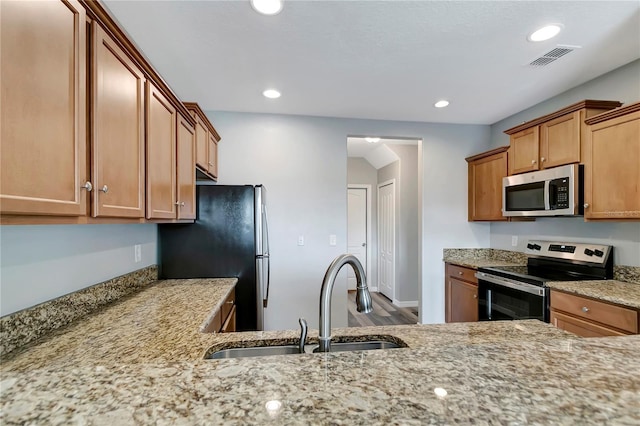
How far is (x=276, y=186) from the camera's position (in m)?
3.37

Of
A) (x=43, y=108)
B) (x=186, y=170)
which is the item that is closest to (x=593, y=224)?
(x=186, y=170)

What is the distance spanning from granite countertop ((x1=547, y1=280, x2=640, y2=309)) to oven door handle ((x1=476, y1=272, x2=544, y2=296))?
0.10 meters

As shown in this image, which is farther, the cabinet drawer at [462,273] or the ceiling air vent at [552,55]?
the cabinet drawer at [462,273]

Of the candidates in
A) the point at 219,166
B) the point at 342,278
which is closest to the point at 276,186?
the point at 219,166

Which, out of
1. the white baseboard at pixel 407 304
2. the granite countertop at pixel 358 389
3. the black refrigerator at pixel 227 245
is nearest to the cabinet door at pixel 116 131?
the granite countertop at pixel 358 389

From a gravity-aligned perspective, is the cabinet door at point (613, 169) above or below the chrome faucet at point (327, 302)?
above

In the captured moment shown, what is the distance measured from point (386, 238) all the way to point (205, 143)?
11.9 feet

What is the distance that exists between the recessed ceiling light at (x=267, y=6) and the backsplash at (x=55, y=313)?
5.62ft

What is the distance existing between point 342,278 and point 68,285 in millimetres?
2489

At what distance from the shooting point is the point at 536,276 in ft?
8.55

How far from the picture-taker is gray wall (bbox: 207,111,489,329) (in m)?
3.33

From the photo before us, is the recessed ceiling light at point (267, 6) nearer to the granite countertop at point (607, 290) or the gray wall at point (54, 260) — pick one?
the gray wall at point (54, 260)

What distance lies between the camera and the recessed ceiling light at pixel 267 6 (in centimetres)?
163

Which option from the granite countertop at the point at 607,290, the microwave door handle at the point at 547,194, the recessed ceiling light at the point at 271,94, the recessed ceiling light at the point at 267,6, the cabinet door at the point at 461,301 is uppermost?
the recessed ceiling light at the point at 267,6
